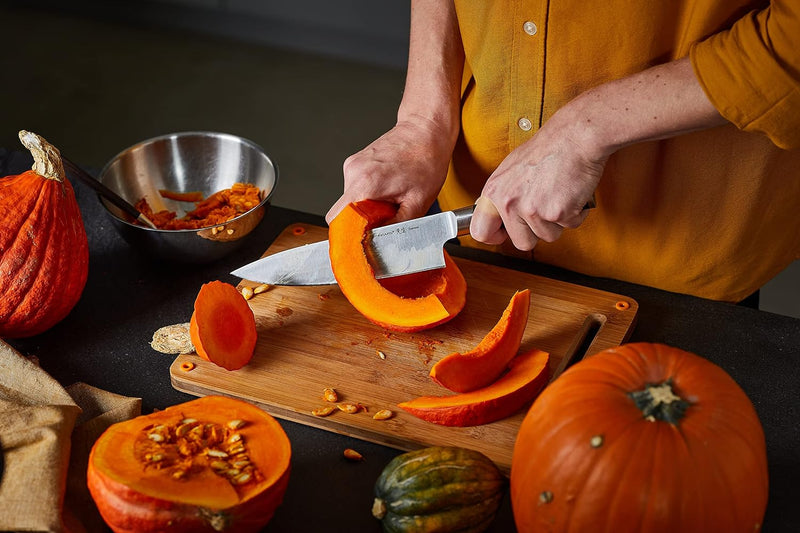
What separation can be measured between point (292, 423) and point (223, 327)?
0.72 feet

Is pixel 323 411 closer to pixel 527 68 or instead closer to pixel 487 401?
pixel 487 401

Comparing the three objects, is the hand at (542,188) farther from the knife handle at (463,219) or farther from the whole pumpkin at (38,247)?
the whole pumpkin at (38,247)

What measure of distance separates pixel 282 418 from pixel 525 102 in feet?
2.60

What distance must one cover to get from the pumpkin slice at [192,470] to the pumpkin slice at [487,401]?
0.29 m

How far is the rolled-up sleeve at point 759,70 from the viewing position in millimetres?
1302

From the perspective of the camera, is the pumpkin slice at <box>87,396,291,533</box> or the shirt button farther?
the shirt button

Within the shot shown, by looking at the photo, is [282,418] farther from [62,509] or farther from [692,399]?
[692,399]

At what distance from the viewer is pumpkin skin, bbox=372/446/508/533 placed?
1.14m

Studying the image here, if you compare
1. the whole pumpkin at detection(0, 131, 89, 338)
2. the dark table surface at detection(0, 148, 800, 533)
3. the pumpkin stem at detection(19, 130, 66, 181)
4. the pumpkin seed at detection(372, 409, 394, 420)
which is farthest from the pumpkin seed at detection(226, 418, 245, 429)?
the pumpkin stem at detection(19, 130, 66, 181)

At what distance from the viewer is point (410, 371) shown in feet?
5.06

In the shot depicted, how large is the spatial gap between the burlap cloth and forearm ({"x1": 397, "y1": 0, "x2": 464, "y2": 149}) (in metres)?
0.85

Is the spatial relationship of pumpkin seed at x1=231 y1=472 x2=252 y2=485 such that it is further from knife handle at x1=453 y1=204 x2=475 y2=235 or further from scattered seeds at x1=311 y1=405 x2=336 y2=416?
knife handle at x1=453 y1=204 x2=475 y2=235

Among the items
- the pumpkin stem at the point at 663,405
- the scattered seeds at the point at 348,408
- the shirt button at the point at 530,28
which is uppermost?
the shirt button at the point at 530,28

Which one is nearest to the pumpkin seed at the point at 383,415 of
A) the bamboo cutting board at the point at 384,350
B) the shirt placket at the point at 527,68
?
the bamboo cutting board at the point at 384,350
